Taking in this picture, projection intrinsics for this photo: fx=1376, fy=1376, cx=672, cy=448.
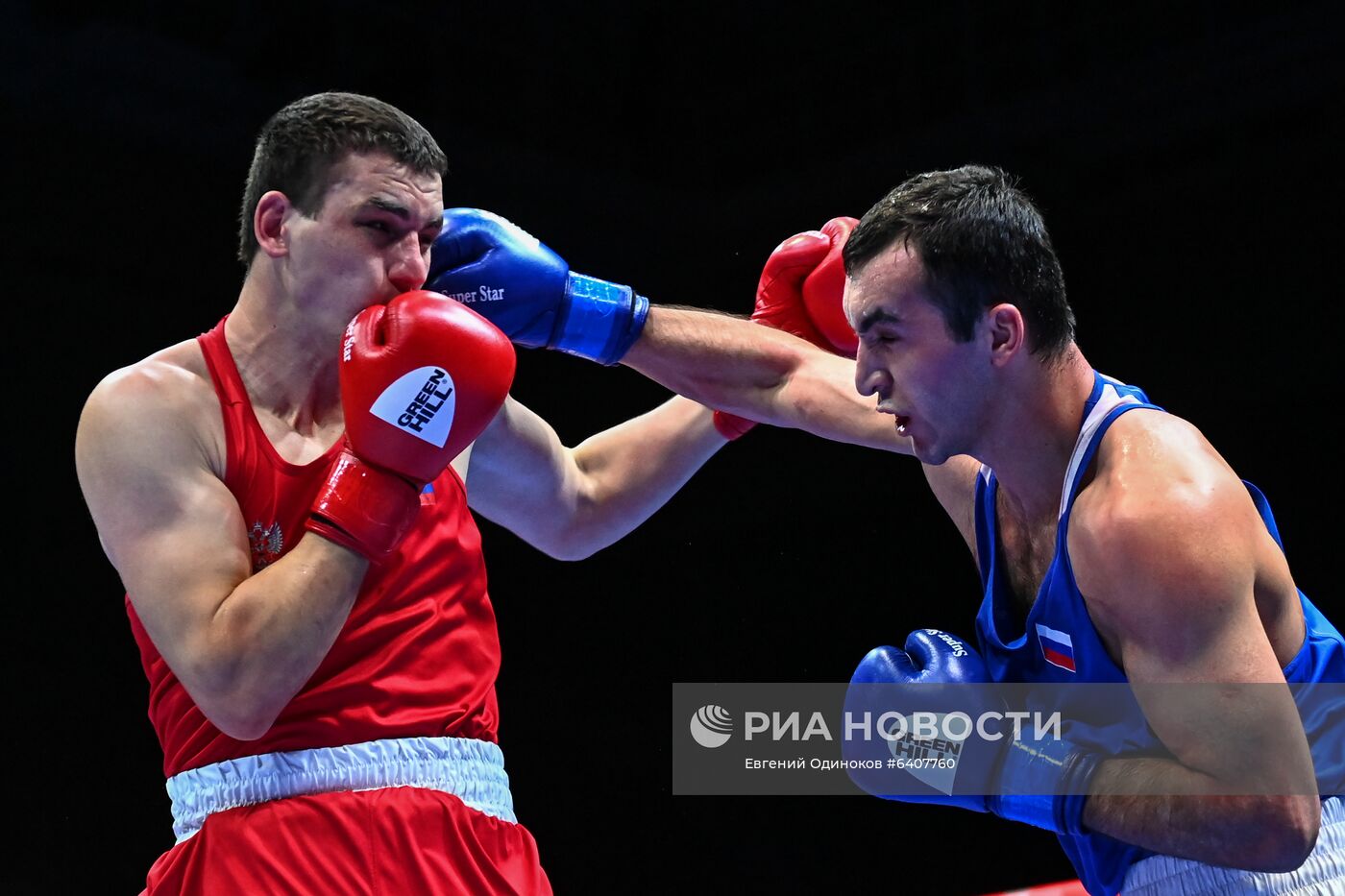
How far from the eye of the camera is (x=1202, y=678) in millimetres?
2068

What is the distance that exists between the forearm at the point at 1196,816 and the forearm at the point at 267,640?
125 cm

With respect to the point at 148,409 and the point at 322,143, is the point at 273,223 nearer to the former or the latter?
the point at 322,143

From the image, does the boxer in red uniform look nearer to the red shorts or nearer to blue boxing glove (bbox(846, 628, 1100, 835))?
the red shorts

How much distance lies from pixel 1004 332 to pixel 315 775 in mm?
1375

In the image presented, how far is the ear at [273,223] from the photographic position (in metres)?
2.41

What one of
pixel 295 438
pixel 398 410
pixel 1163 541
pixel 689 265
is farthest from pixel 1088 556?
pixel 689 265

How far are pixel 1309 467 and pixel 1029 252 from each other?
4528 mm

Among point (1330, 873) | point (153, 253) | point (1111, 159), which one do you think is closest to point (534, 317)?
point (1330, 873)

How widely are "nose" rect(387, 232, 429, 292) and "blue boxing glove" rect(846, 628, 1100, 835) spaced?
1.10 m

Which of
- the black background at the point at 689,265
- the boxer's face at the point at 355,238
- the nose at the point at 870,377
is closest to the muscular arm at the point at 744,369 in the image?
the nose at the point at 870,377

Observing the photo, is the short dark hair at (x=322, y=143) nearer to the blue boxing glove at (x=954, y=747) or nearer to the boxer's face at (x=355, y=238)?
the boxer's face at (x=355, y=238)

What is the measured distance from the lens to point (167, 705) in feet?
7.48

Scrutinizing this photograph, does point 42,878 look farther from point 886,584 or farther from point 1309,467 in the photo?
point 1309,467

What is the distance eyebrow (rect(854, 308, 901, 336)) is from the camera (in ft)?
8.07
